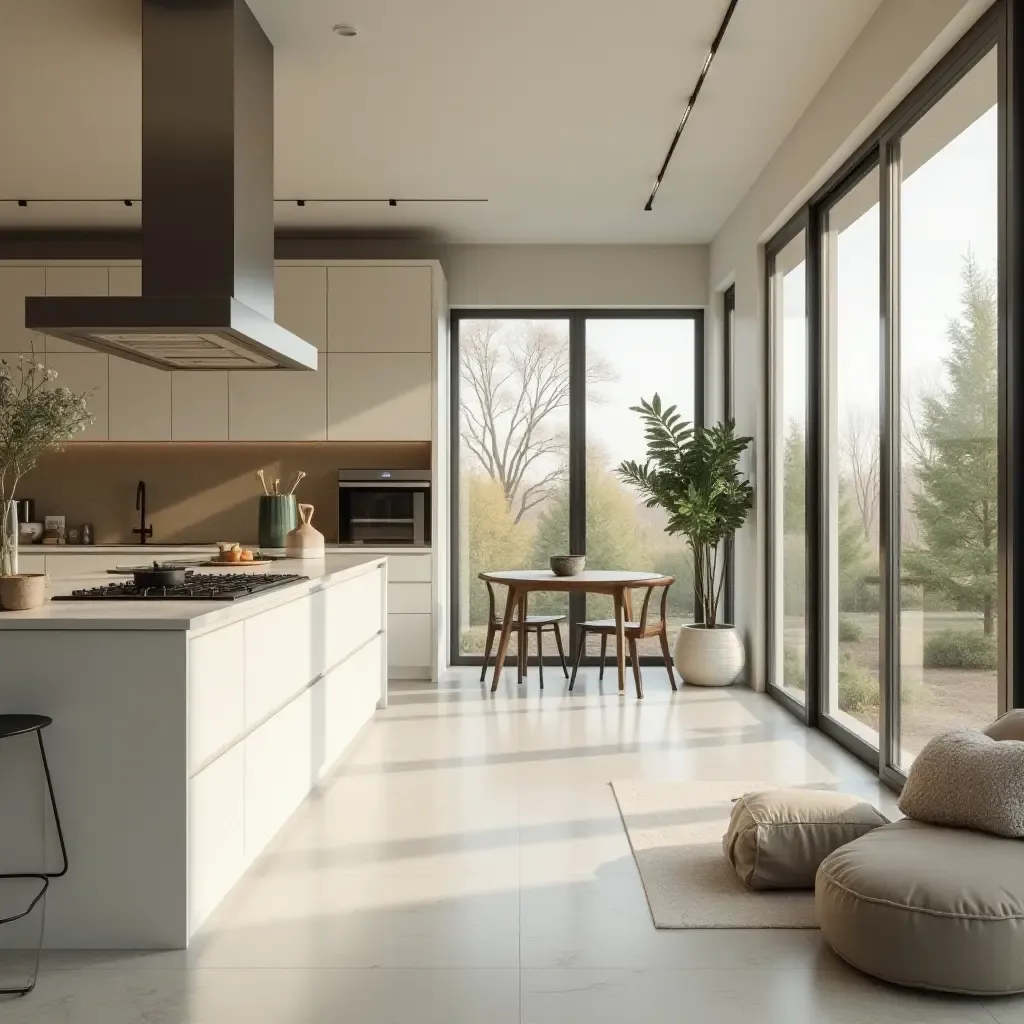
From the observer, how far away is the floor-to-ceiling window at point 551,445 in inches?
317

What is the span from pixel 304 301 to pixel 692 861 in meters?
4.89

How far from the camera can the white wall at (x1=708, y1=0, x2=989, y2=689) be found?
3922 mm

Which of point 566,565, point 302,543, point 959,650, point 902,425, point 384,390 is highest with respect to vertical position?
point 384,390

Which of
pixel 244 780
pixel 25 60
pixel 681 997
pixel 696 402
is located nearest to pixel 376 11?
pixel 25 60

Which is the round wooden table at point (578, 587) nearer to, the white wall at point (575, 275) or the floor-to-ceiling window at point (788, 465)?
the floor-to-ceiling window at point (788, 465)

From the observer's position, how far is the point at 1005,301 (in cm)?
338

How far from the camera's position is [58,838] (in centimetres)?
A: 281

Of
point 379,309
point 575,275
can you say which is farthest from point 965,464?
point 575,275

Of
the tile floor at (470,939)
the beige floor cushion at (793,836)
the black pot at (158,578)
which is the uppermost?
the black pot at (158,578)

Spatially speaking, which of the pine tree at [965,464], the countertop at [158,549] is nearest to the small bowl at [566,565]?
the countertop at [158,549]

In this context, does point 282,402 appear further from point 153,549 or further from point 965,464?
point 965,464

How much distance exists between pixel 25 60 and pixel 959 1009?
15.4 feet

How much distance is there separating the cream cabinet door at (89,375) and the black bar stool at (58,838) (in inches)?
191

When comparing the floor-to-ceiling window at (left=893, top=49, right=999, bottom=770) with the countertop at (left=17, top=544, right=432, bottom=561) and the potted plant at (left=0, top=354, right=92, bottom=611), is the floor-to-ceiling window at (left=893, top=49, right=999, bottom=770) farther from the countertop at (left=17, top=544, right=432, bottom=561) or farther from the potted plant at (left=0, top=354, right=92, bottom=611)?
the countertop at (left=17, top=544, right=432, bottom=561)
